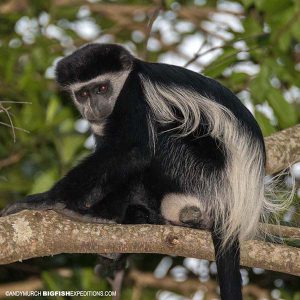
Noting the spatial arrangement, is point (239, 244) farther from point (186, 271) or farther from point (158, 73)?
point (186, 271)

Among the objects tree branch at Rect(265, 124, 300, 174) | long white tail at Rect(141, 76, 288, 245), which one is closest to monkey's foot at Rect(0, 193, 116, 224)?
long white tail at Rect(141, 76, 288, 245)

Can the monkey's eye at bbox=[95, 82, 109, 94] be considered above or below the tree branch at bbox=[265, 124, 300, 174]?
above

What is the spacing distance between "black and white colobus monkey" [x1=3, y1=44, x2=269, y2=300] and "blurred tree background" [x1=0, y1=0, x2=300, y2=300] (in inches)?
14.1

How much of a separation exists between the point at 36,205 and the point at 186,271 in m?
1.65

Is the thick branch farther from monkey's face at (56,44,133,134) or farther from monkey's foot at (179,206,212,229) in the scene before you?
monkey's face at (56,44,133,134)

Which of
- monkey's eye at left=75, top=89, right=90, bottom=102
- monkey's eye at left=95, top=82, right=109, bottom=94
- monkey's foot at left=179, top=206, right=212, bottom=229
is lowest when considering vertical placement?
monkey's foot at left=179, top=206, right=212, bottom=229

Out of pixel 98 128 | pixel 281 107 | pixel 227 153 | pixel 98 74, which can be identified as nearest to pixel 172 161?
pixel 227 153

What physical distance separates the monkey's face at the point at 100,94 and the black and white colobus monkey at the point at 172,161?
78 millimetres

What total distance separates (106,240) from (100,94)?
1040mm

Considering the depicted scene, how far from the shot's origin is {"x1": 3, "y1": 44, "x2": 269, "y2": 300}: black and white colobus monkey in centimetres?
315

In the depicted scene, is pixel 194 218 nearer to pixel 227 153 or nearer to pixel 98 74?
pixel 227 153

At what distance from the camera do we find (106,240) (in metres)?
2.70

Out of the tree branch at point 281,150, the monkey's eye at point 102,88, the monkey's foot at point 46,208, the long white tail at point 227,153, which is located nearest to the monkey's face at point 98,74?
the monkey's eye at point 102,88

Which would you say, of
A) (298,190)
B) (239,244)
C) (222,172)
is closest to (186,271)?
(298,190)
